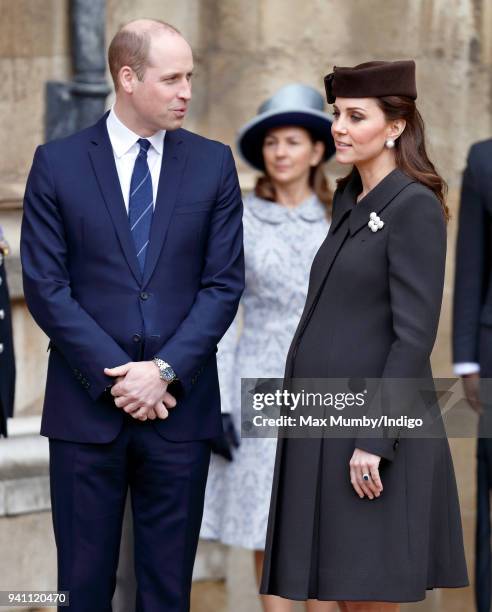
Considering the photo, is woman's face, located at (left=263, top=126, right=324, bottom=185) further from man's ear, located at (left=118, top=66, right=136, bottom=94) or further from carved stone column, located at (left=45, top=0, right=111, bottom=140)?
man's ear, located at (left=118, top=66, right=136, bottom=94)

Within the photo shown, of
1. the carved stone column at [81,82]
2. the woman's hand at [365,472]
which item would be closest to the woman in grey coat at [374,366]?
the woman's hand at [365,472]

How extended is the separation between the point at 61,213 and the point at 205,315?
19.4 inches

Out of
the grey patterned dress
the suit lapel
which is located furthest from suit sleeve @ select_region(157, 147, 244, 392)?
the grey patterned dress

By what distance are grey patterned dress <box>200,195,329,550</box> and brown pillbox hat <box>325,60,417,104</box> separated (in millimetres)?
1435

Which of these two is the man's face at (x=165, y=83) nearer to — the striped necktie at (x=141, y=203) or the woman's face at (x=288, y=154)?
the striped necktie at (x=141, y=203)

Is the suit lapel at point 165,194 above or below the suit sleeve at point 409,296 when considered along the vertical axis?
above

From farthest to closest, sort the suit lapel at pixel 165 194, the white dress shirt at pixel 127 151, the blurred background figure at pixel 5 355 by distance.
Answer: the blurred background figure at pixel 5 355 → the white dress shirt at pixel 127 151 → the suit lapel at pixel 165 194

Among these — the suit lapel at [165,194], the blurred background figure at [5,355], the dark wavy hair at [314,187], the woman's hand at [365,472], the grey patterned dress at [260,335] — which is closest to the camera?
the woman's hand at [365,472]

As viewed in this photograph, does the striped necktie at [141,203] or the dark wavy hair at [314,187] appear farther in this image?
the dark wavy hair at [314,187]

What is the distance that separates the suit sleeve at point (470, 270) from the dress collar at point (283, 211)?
1.80ft

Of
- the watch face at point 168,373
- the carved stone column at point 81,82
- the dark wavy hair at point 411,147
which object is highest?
the carved stone column at point 81,82

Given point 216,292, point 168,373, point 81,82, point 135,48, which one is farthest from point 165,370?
point 81,82

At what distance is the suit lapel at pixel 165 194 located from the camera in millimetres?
4559

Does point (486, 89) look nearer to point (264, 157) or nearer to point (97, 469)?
point (264, 157)
